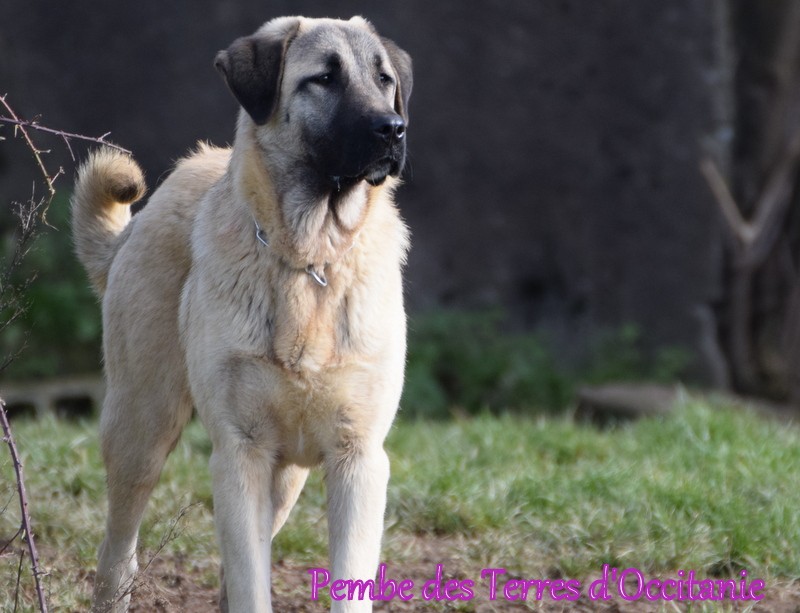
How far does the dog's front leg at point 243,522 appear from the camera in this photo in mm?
3301

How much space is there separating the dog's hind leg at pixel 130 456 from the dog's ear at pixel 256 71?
0.95m

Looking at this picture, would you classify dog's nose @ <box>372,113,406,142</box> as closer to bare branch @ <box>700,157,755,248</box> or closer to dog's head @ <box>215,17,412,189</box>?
dog's head @ <box>215,17,412,189</box>

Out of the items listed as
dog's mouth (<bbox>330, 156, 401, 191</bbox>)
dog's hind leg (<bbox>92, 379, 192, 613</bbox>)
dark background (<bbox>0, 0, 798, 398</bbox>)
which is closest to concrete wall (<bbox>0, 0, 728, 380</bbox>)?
dark background (<bbox>0, 0, 798, 398</bbox>)

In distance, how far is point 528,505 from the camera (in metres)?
4.68

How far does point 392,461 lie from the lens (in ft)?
17.7

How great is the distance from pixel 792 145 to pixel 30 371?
5.45 metres

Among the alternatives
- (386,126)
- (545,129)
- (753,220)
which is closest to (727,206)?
(753,220)

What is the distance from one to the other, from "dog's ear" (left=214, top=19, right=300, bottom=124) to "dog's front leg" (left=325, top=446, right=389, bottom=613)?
1073mm

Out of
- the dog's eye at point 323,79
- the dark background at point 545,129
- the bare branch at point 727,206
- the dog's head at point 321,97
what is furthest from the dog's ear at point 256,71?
the bare branch at point 727,206

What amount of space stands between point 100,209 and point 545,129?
505 centimetres

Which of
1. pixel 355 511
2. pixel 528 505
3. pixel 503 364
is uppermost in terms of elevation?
pixel 355 511

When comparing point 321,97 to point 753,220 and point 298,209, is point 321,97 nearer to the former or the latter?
point 298,209

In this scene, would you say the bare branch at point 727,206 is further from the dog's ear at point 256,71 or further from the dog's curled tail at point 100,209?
the dog's ear at point 256,71

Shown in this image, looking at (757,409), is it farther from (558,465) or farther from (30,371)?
(30,371)
